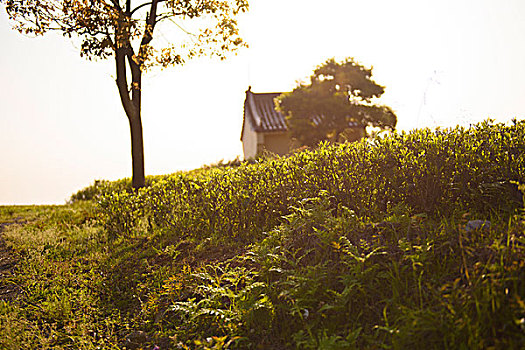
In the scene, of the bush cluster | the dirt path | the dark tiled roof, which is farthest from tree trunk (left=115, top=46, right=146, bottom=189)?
the dark tiled roof

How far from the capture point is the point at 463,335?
112 inches

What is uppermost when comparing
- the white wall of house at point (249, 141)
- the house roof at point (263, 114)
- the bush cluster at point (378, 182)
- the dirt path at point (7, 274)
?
the house roof at point (263, 114)

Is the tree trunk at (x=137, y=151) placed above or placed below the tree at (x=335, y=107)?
below

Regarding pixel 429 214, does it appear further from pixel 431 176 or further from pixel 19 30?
pixel 19 30

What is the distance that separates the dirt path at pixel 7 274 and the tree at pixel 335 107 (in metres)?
16.3

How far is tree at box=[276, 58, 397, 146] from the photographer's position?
2214 centimetres

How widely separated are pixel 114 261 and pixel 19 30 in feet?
32.9

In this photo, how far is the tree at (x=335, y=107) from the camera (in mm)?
22141

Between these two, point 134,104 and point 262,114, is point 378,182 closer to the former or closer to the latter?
point 134,104

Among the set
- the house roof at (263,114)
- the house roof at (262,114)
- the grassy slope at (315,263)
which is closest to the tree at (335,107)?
the house roof at (263,114)

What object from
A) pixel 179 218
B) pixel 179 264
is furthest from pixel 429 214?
pixel 179 218

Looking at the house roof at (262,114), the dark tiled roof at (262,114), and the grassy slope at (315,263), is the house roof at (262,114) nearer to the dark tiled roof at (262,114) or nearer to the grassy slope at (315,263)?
the dark tiled roof at (262,114)

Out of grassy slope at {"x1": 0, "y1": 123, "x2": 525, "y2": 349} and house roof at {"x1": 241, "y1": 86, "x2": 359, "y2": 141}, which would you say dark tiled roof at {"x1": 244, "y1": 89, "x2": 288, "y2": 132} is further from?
grassy slope at {"x1": 0, "y1": 123, "x2": 525, "y2": 349}

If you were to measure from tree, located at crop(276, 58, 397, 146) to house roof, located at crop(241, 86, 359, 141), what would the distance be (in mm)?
1133
